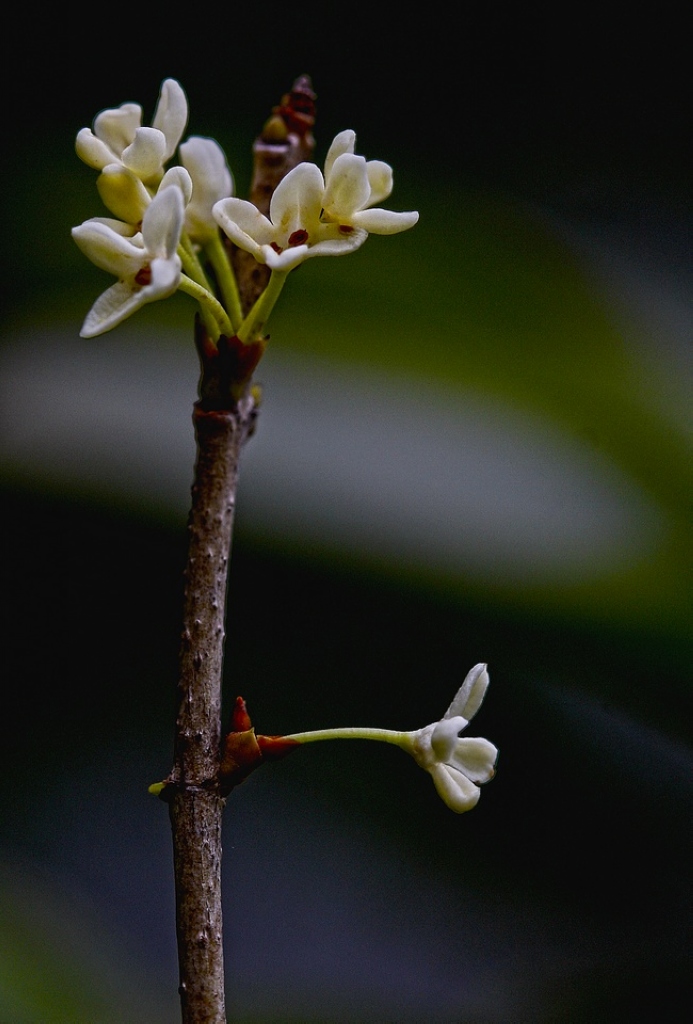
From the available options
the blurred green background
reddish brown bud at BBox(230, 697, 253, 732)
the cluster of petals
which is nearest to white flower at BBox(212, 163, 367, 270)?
the cluster of petals

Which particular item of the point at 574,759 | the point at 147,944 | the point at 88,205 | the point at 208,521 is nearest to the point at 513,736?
the point at 574,759

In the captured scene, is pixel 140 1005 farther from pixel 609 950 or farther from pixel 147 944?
pixel 609 950

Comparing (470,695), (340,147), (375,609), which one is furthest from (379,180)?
(375,609)

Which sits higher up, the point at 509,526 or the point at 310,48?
the point at 310,48

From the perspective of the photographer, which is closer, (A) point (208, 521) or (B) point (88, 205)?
(A) point (208, 521)

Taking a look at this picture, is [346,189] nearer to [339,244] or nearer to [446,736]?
[339,244]

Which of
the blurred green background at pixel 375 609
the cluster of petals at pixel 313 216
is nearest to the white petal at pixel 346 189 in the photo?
the cluster of petals at pixel 313 216

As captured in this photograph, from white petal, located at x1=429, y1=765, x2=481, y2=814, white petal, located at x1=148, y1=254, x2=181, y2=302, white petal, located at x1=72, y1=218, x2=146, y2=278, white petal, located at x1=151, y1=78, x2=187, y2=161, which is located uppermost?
white petal, located at x1=151, y1=78, x2=187, y2=161

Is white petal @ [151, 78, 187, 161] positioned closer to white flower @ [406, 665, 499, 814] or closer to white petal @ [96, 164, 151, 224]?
white petal @ [96, 164, 151, 224]
